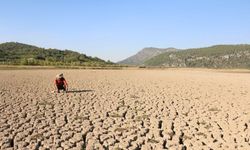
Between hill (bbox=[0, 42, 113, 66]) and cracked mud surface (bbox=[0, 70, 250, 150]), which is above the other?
hill (bbox=[0, 42, 113, 66])

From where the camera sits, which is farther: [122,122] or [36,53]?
[36,53]

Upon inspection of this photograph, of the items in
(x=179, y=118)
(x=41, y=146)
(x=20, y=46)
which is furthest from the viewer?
(x=20, y=46)

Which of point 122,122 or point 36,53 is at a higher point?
point 36,53

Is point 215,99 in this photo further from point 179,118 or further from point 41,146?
point 41,146

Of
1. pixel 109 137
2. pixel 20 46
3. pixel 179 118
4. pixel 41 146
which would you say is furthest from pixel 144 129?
pixel 20 46

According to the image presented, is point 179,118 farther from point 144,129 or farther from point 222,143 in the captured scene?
point 222,143

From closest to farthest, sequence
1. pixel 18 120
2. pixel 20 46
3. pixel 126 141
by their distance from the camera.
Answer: pixel 126 141 → pixel 18 120 → pixel 20 46

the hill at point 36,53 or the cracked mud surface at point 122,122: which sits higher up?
the hill at point 36,53

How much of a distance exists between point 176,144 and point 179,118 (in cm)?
288

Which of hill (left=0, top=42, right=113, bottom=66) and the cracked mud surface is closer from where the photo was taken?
the cracked mud surface

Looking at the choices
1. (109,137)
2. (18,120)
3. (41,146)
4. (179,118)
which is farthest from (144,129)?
Result: (18,120)

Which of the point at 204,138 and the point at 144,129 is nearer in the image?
the point at 204,138

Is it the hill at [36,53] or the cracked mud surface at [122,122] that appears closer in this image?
the cracked mud surface at [122,122]

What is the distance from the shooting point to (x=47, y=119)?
10766 millimetres
